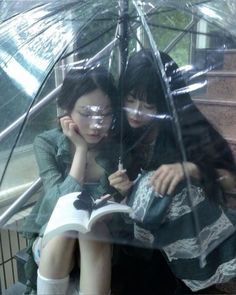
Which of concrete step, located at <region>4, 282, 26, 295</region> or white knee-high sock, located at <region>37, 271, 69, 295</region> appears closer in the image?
white knee-high sock, located at <region>37, 271, 69, 295</region>

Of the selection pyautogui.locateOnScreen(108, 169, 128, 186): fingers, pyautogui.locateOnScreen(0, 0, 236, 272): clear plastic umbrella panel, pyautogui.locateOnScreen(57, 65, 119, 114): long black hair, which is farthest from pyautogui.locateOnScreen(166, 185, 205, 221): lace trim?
pyautogui.locateOnScreen(57, 65, 119, 114): long black hair

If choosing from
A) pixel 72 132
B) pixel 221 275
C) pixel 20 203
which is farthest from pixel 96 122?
pixel 221 275

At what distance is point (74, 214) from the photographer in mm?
661

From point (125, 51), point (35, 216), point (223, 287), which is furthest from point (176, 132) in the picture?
point (223, 287)

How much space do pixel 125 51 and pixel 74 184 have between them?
11.4 inches

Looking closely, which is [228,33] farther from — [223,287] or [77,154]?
[223,287]

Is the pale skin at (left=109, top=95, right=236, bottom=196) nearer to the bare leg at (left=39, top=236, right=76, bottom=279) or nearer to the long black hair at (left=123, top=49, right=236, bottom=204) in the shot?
the long black hair at (left=123, top=49, right=236, bottom=204)

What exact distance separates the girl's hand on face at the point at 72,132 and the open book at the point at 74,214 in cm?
9

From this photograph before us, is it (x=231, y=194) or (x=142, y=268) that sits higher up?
(x=231, y=194)

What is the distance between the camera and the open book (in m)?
0.65

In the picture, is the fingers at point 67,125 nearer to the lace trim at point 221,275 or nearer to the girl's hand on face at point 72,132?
the girl's hand on face at point 72,132

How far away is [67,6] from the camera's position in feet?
2.71

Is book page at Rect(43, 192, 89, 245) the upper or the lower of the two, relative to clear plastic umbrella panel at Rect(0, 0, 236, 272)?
lower

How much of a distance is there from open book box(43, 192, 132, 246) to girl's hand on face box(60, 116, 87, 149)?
3.7 inches
